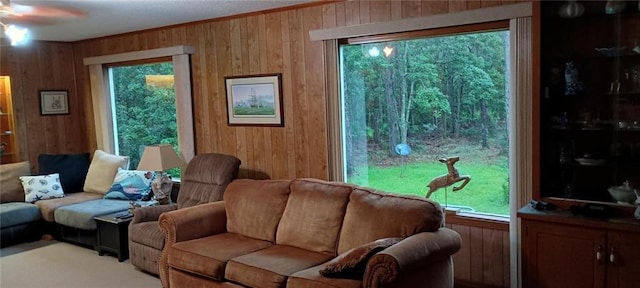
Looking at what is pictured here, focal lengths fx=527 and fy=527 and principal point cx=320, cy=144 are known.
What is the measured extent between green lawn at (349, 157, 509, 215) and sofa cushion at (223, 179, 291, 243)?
0.80 m

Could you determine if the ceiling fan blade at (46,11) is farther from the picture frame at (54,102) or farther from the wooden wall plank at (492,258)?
the wooden wall plank at (492,258)

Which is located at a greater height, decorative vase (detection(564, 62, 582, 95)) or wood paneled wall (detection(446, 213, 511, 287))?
decorative vase (detection(564, 62, 582, 95))

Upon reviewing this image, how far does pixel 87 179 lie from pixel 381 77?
155 inches

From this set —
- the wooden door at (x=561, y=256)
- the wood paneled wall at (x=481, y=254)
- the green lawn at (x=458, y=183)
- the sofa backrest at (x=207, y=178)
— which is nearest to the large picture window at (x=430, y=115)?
the green lawn at (x=458, y=183)

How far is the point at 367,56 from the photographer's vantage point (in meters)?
4.30

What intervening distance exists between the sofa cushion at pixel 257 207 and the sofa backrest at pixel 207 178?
45 centimetres

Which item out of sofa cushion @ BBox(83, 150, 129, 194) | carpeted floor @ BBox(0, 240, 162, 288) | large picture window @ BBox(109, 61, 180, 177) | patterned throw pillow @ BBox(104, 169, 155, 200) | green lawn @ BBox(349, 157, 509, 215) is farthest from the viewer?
sofa cushion @ BBox(83, 150, 129, 194)

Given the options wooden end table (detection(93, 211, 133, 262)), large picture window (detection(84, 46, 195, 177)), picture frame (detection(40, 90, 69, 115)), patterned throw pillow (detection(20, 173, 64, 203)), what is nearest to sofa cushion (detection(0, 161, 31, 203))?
patterned throw pillow (detection(20, 173, 64, 203))

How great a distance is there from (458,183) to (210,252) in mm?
1880

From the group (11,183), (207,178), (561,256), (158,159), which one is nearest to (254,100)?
(207,178)

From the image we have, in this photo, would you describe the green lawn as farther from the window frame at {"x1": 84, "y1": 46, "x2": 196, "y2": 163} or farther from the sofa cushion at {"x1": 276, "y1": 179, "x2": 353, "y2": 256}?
the window frame at {"x1": 84, "y1": 46, "x2": 196, "y2": 163}

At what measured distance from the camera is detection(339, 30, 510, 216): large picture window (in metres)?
3.73

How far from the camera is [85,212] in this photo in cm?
523

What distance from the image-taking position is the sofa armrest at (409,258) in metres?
2.73
